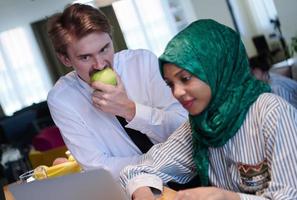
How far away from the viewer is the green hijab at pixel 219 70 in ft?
2.38

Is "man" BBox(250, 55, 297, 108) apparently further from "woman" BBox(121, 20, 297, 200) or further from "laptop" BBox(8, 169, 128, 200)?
"laptop" BBox(8, 169, 128, 200)

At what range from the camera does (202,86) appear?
74 cm

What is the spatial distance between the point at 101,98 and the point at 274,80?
0.44 metres

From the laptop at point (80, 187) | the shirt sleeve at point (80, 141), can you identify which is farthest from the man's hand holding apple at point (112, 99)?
the laptop at point (80, 187)

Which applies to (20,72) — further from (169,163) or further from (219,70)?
(219,70)

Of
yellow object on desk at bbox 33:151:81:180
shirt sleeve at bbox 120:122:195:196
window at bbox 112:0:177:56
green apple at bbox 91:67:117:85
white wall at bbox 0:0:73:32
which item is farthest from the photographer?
white wall at bbox 0:0:73:32

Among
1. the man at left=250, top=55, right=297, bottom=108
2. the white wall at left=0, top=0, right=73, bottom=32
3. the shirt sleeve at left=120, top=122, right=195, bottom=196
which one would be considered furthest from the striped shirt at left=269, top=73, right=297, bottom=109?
the white wall at left=0, top=0, right=73, bottom=32

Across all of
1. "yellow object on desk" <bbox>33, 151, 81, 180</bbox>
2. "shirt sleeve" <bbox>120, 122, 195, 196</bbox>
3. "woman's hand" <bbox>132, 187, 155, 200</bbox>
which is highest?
"shirt sleeve" <bbox>120, 122, 195, 196</bbox>

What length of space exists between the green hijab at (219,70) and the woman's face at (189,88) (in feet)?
0.04

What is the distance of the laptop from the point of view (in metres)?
0.80

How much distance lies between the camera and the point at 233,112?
736 millimetres

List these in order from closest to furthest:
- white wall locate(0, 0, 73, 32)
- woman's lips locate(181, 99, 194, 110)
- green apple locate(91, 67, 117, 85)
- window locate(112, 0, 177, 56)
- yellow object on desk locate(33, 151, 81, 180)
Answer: woman's lips locate(181, 99, 194, 110) → green apple locate(91, 67, 117, 85) → window locate(112, 0, 177, 56) → yellow object on desk locate(33, 151, 81, 180) → white wall locate(0, 0, 73, 32)

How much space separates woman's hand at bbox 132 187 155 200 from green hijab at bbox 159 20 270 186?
0.61 feet

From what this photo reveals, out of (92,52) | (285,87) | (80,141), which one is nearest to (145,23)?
(92,52)
